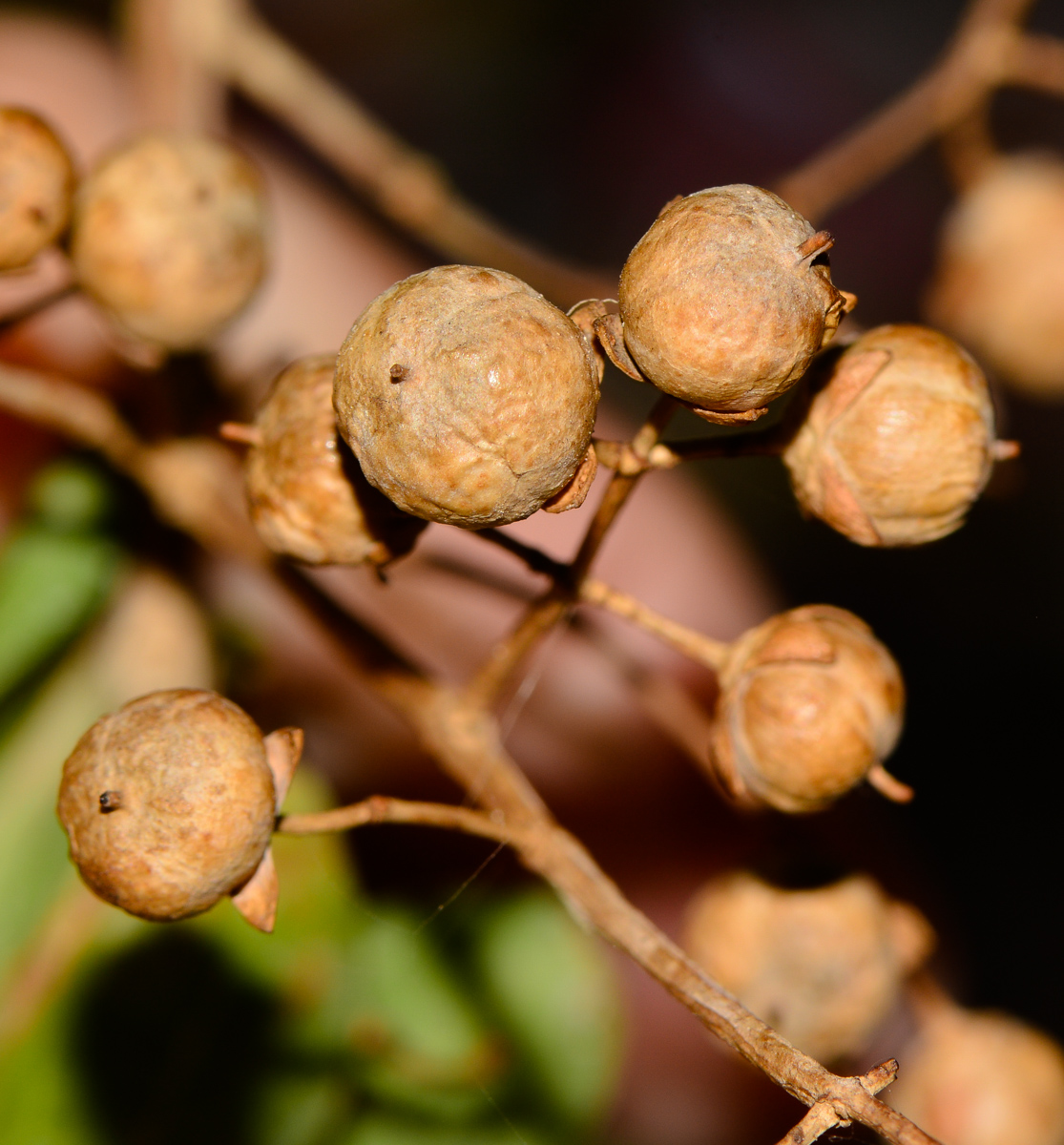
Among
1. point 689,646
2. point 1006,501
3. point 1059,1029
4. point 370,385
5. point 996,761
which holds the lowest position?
point 1059,1029

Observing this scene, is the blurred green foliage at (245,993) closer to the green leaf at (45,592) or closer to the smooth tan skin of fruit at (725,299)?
the green leaf at (45,592)

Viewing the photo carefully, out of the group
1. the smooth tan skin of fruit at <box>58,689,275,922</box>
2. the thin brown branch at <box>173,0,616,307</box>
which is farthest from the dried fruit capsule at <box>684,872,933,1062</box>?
the thin brown branch at <box>173,0,616,307</box>

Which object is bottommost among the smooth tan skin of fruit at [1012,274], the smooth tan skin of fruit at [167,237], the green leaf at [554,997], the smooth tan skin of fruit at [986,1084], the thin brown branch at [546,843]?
the green leaf at [554,997]

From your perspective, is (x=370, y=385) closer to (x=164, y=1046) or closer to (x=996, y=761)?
(x=164, y=1046)

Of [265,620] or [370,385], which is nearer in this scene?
[370,385]

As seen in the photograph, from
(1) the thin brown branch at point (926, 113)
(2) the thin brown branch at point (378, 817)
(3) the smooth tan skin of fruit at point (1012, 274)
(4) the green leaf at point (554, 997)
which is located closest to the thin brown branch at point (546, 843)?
(2) the thin brown branch at point (378, 817)

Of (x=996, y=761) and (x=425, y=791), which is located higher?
(x=996, y=761)

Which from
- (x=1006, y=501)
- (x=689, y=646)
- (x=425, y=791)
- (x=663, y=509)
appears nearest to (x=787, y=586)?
(x=663, y=509)
